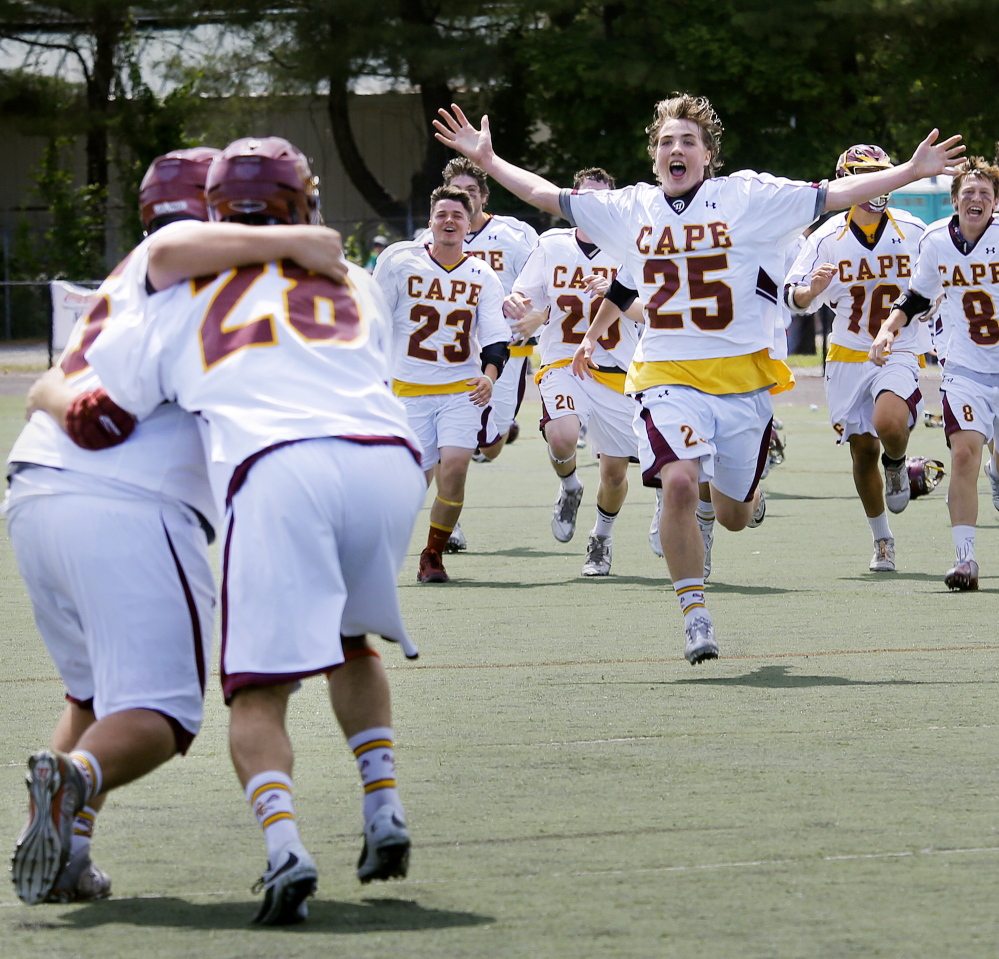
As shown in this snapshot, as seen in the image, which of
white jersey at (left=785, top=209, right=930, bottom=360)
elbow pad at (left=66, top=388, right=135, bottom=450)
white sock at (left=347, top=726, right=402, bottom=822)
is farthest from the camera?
white jersey at (left=785, top=209, right=930, bottom=360)

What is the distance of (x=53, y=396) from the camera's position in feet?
12.9

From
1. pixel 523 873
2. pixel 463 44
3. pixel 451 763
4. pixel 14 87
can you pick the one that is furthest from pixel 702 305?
pixel 14 87

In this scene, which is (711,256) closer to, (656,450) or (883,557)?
(656,450)

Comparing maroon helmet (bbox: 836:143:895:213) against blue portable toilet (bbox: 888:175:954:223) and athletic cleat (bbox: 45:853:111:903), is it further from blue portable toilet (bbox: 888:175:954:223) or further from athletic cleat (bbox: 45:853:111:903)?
blue portable toilet (bbox: 888:175:954:223)

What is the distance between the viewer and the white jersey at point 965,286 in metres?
9.46

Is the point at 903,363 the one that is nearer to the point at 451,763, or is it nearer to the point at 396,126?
the point at 451,763

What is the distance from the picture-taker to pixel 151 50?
136ft

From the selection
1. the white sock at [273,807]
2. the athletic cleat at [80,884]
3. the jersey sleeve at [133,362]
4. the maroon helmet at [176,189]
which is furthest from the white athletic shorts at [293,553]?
the maroon helmet at [176,189]

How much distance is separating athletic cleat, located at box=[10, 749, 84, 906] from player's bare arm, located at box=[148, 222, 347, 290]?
3.36ft

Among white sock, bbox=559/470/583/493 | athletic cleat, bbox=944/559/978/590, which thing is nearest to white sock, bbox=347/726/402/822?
athletic cleat, bbox=944/559/978/590

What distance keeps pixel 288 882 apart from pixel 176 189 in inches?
64.7

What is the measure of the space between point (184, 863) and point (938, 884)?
1750mm

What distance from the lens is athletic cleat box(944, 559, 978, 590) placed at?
28.8 ft

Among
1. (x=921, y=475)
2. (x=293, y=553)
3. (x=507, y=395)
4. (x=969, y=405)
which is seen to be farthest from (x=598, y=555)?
(x=293, y=553)
